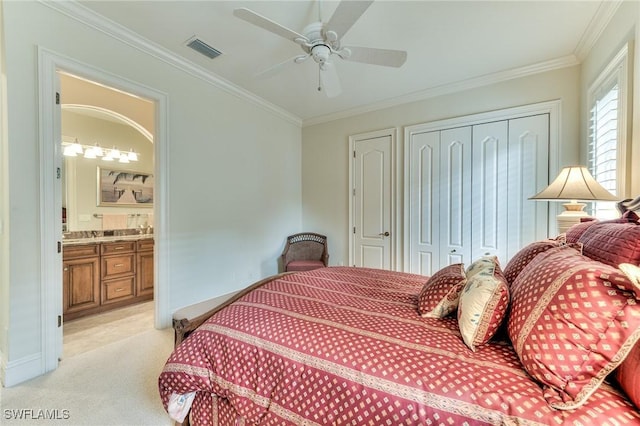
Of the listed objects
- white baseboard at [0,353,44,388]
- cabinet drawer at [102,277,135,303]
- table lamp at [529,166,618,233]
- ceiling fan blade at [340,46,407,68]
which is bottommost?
white baseboard at [0,353,44,388]

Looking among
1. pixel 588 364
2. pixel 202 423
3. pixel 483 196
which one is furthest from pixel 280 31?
pixel 483 196

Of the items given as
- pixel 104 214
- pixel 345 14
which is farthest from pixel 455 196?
pixel 104 214

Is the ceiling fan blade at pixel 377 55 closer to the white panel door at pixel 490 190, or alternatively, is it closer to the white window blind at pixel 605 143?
the white window blind at pixel 605 143

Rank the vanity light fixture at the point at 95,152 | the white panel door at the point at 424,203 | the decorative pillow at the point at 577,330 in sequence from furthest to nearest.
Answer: the vanity light fixture at the point at 95,152
the white panel door at the point at 424,203
the decorative pillow at the point at 577,330

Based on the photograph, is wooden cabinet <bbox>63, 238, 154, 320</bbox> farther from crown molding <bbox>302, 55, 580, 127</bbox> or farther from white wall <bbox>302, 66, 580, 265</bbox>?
crown molding <bbox>302, 55, 580, 127</bbox>

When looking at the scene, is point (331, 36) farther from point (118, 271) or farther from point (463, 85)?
point (118, 271)

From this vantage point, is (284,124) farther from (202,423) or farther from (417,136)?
(202,423)

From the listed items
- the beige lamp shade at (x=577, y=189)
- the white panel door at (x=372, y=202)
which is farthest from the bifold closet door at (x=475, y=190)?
the beige lamp shade at (x=577, y=189)

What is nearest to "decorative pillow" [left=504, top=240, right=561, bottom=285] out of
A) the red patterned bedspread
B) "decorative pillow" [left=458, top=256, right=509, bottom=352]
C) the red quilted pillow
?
the red quilted pillow

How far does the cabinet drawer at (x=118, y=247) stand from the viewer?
129 inches

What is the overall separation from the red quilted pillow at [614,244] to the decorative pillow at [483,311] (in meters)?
0.38

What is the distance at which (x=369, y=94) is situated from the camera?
3691mm

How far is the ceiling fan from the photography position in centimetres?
163

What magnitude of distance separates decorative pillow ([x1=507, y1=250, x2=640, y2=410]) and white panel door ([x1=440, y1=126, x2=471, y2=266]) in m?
2.59
